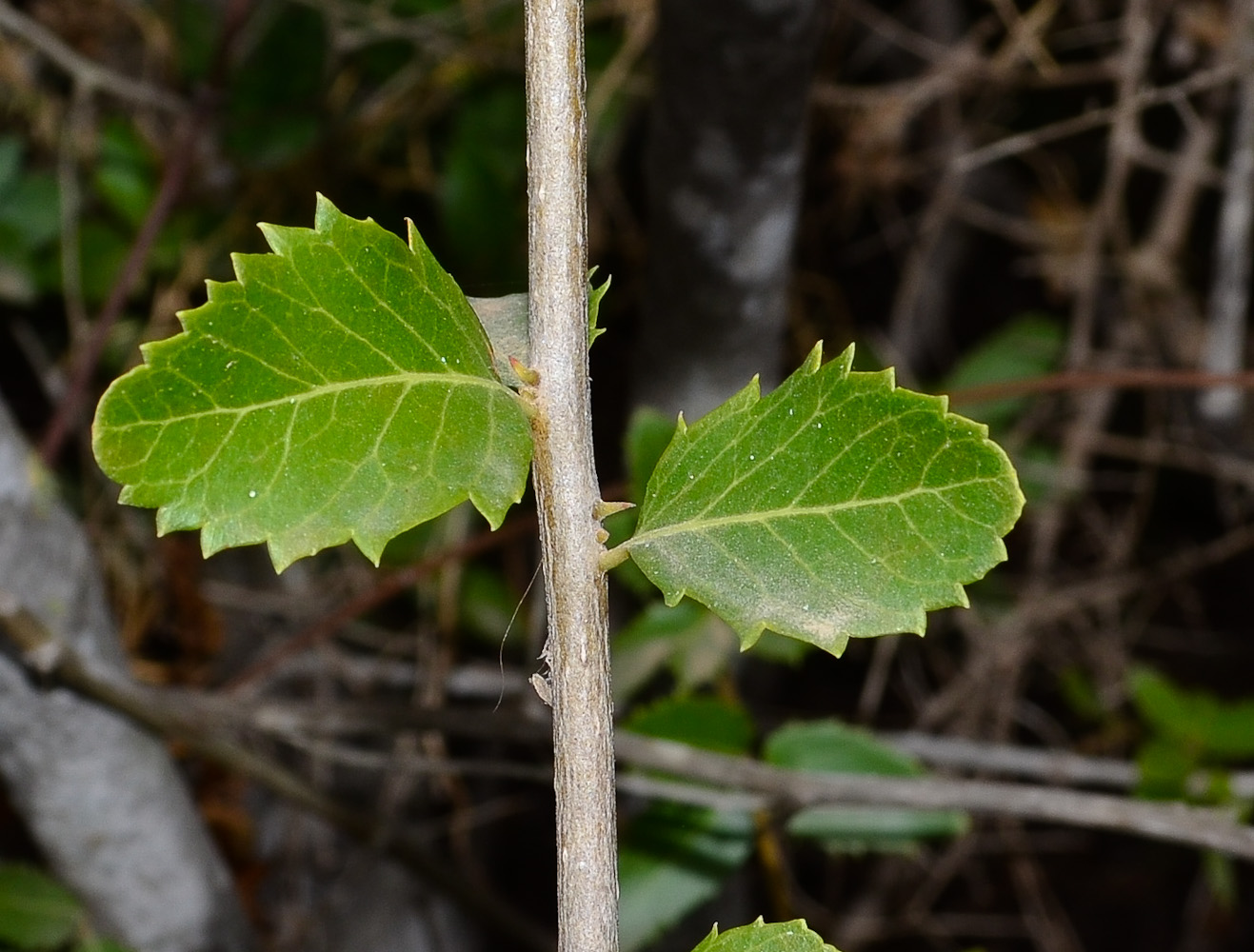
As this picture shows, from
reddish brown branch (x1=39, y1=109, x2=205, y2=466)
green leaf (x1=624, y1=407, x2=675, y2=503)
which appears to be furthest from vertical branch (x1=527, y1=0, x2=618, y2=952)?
reddish brown branch (x1=39, y1=109, x2=205, y2=466)

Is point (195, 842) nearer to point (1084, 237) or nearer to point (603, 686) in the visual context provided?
point (603, 686)

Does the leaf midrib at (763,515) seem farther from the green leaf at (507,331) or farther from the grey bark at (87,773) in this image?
the grey bark at (87,773)

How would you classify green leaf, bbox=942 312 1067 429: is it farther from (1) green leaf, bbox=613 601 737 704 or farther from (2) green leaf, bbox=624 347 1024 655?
(2) green leaf, bbox=624 347 1024 655

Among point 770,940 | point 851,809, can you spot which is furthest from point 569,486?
point 851,809

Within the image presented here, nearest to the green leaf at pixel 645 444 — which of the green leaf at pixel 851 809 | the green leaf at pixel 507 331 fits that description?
the green leaf at pixel 851 809

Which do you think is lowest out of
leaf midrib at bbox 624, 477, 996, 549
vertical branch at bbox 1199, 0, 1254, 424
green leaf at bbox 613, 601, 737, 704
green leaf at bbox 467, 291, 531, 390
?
leaf midrib at bbox 624, 477, 996, 549

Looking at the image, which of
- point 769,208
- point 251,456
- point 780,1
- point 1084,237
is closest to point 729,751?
point 769,208
